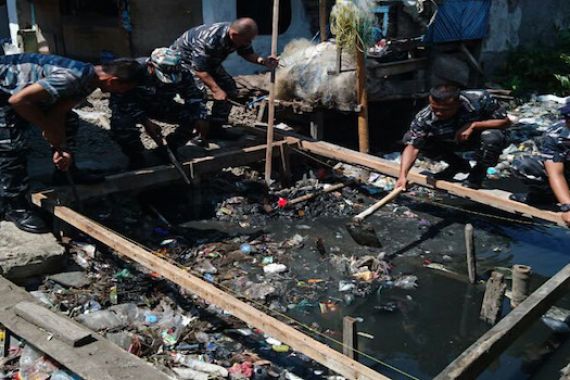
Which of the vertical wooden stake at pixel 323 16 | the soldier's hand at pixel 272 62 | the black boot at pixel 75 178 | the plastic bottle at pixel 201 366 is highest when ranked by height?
the vertical wooden stake at pixel 323 16

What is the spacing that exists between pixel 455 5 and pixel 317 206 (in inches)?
194

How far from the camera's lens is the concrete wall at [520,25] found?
1160 cm

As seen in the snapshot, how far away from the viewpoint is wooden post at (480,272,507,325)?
184 inches

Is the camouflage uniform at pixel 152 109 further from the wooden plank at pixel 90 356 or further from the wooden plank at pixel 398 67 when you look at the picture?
the wooden plank at pixel 398 67

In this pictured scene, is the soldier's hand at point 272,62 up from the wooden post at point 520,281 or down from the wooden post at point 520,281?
up

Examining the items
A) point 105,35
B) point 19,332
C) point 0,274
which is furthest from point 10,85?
point 105,35

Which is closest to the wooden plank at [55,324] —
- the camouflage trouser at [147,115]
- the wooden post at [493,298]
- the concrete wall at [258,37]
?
the camouflage trouser at [147,115]

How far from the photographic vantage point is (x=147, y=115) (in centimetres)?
651

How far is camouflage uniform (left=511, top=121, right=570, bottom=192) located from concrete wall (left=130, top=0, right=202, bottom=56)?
6.68 metres

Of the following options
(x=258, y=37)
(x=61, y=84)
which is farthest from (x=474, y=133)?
(x=258, y=37)

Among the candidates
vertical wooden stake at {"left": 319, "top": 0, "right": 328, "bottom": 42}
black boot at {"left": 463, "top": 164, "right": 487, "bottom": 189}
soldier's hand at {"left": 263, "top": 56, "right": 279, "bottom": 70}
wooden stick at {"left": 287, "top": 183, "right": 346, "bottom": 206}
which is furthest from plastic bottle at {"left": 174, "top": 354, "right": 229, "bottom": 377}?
vertical wooden stake at {"left": 319, "top": 0, "right": 328, "bottom": 42}

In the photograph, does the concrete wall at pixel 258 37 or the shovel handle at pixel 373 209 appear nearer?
the shovel handle at pixel 373 209

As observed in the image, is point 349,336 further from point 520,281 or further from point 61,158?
point 61,158

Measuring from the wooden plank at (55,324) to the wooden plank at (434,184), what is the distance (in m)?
3.65
